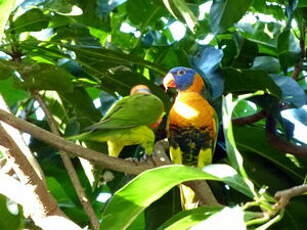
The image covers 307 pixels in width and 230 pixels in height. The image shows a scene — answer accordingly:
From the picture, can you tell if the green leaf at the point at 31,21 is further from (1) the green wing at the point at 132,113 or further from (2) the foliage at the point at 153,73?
(1) the green wing at the point at 132,113

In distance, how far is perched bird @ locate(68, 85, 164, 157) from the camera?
162 centimetres

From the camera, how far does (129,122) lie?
5.49ft

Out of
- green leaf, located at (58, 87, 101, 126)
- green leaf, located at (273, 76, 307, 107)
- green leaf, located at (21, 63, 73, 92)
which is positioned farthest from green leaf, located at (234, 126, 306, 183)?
green leaf, located at (21, 63, 73, 92)

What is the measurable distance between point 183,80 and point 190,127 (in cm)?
20

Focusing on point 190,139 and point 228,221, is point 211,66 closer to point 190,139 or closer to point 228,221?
point 190,139

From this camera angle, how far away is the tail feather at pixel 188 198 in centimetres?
184

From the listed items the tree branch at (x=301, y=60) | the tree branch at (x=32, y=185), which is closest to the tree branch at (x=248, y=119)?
the tree branch at (x=301, y=60)

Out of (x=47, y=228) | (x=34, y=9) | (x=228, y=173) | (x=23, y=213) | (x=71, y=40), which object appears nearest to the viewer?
(x=228, y=173)

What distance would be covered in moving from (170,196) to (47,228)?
Result: 2.68 feet

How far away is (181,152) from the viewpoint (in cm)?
209

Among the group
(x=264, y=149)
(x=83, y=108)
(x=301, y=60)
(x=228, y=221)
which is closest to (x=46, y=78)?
(x=83, y=108)

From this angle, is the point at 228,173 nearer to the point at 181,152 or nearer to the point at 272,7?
the point at 181,152

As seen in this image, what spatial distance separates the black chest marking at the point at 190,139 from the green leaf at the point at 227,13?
1.36 feet

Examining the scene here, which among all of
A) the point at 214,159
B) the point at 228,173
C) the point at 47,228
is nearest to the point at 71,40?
the point at 214,159
